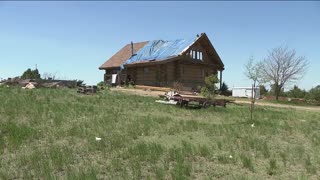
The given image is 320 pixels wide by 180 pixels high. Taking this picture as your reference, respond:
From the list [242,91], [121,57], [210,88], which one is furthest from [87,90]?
[242,91]

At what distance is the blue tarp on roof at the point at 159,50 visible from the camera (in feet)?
125

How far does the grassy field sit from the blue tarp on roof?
23.7 metres

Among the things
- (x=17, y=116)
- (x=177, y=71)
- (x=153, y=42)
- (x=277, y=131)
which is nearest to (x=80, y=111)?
(x=17, y=116)

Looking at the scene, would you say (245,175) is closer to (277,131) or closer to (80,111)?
(277,131)

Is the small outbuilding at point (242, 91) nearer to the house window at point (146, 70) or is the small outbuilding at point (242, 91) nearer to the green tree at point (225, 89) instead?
the green tree at point (225, 89)

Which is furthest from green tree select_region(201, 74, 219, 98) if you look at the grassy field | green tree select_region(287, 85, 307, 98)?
green tree select_region(287, 85, 307, 98)

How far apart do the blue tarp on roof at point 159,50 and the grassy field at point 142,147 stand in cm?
2373

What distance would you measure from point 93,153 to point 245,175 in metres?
3.17

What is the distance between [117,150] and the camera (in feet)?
29.9

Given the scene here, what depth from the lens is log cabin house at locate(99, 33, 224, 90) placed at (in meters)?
38.4

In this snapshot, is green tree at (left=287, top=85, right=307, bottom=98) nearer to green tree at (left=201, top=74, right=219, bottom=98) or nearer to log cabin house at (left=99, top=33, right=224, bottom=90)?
log cabin house at (left=99, top=33, right=224, bottom=90)

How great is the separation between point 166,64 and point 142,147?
29.1 metres

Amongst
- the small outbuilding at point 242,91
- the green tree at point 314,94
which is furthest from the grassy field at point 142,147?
the green tree at point 314,94

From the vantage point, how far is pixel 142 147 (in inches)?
364
